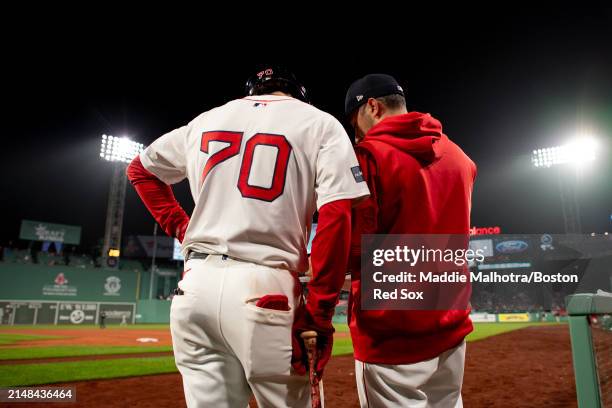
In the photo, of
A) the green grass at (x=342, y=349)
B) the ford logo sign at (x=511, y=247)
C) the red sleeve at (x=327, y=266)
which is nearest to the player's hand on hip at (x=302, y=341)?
the red sleeve at (x=327, y=266)

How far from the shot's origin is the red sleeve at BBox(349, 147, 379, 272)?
1505 millimetres

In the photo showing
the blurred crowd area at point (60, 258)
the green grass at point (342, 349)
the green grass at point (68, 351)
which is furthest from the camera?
the blurred crowd area at point (60, 258)

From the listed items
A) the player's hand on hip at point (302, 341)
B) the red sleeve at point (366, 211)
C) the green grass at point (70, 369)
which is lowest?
the green grass at point (70, 369)

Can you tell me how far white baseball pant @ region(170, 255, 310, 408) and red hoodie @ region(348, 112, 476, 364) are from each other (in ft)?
0.92

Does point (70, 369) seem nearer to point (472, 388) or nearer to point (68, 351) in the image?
point (68, 351)

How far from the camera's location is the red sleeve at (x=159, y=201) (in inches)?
74.1

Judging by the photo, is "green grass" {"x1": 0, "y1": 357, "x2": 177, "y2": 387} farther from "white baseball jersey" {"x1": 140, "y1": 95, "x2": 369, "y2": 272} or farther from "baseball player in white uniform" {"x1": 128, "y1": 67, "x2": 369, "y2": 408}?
"white baseball jersey" {"x1": 140, "y1": 95, "x2": 369, "y2": 272}

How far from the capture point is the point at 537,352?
9.61m

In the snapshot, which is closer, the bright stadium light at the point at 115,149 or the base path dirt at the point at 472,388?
the base path dirt at the point at 472,388

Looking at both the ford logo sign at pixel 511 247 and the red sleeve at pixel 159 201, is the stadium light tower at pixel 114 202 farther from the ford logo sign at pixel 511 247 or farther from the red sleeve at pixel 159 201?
the ford logo sign at pixel 511 247

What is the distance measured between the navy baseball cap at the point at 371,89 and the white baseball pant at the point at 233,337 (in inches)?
33.3

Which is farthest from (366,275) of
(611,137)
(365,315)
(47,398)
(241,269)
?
(611,137)

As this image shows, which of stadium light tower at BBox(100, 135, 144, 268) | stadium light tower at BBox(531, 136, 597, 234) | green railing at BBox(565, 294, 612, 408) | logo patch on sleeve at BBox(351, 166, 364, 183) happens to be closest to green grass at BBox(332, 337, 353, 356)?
green railing at BBox(565, 294, 612, 408)

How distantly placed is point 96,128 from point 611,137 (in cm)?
3113
